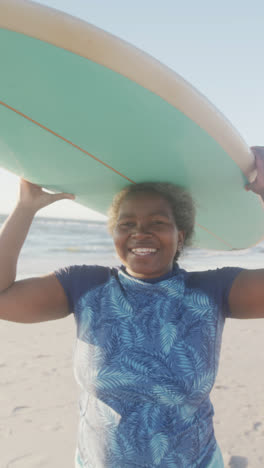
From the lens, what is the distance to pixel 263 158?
1.64 meters

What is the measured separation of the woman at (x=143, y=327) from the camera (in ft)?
4.38

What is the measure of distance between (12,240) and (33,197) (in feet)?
0.95

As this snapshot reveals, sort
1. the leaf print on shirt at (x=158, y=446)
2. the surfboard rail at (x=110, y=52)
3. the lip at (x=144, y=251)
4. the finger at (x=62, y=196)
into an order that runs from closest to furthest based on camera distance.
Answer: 1. the surfboard rail at (x=110, y=52)
2. the leaf print on shirt at (x=158, y=446)
3. the lip at (x=144, y=251)
4. the finger at (x=62, y=196)

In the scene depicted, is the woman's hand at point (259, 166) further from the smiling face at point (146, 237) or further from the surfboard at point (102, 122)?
the smiling face at point (146, 237)

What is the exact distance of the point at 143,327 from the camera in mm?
1418

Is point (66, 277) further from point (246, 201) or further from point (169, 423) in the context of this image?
point (246, 201)

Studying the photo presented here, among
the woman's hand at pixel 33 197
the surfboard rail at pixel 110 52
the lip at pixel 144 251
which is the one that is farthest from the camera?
the woman's hand at pixel 33 197

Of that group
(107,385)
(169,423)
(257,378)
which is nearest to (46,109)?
(107,385)

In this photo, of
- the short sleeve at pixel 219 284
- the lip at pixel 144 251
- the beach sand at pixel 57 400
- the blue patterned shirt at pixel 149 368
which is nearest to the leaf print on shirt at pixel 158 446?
the blue patterned shirt at pixel 149 368

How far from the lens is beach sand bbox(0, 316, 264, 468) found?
2.80m

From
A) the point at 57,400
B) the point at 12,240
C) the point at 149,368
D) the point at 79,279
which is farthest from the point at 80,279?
the point at 57,400

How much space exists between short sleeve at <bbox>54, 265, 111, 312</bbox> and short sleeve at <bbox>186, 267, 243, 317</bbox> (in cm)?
37

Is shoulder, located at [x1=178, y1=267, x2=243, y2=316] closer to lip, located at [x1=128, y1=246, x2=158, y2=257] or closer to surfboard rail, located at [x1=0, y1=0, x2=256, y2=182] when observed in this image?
lip, located at [x1=128, y1=246, x2=158, y2=257]

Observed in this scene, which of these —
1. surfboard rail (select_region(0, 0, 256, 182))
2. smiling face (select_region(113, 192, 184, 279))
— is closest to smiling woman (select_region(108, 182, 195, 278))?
smiling face (select_region(113, 192, 184, 279))
